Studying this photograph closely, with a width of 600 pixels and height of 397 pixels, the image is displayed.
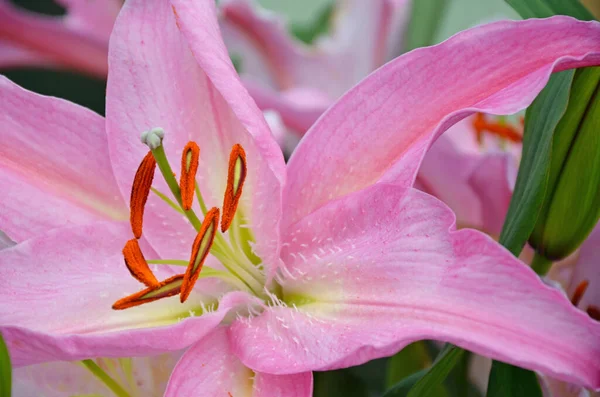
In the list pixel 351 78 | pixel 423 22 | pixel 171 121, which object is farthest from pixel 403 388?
pixel 351 78

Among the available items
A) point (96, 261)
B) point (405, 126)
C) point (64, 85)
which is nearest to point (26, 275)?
point (96, 261)

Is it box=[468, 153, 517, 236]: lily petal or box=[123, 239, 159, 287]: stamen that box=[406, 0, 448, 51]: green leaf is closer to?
box=[468, 153, 517, 236]: lily petal

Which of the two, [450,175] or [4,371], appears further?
[450,175]

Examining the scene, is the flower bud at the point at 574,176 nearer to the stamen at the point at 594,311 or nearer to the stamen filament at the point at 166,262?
the stamen at the point at 594,311

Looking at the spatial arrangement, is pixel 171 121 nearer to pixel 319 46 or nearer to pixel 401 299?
pixel 401 299

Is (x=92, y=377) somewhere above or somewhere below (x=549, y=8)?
below

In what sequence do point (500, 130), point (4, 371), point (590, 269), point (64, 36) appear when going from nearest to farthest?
point (4, 371) → point (590, 269) → point (500, 130) → point (64, 36)
